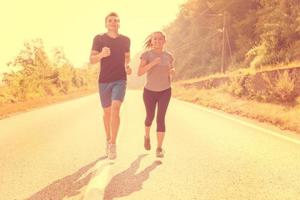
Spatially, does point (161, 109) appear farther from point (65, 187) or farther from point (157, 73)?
point (65, 187)

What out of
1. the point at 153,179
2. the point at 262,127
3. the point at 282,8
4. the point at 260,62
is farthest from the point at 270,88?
the point at 282,8

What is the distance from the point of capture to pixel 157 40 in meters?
6.66

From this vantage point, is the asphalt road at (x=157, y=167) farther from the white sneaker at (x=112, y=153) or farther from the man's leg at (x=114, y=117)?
the man's leg at (x=114, y=117)

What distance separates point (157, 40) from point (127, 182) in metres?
2.38

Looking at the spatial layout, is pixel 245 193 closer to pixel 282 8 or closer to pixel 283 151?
pixel 283 151

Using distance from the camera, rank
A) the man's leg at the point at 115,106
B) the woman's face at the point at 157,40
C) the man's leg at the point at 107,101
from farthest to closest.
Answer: the man's leg at the point at 107,101 < the man's leg at the point at 115,106 < the woman's face at the point at 157,40

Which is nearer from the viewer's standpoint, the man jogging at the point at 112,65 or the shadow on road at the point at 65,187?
the shadow on road at the point at 65,187

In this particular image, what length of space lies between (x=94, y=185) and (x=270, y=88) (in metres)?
12.8

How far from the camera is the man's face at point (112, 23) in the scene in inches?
268

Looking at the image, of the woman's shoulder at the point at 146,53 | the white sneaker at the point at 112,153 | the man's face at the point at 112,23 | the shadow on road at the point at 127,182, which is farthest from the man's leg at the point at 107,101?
the shadow on road at the point at 127,182

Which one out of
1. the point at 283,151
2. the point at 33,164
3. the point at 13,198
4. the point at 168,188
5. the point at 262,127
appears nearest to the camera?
the point at 13,198

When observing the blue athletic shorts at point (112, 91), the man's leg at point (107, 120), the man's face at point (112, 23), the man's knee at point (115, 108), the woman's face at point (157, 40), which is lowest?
the man's leg at point (107, 120)

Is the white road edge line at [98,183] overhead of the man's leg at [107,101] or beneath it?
beneath

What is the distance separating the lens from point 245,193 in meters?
4.68
